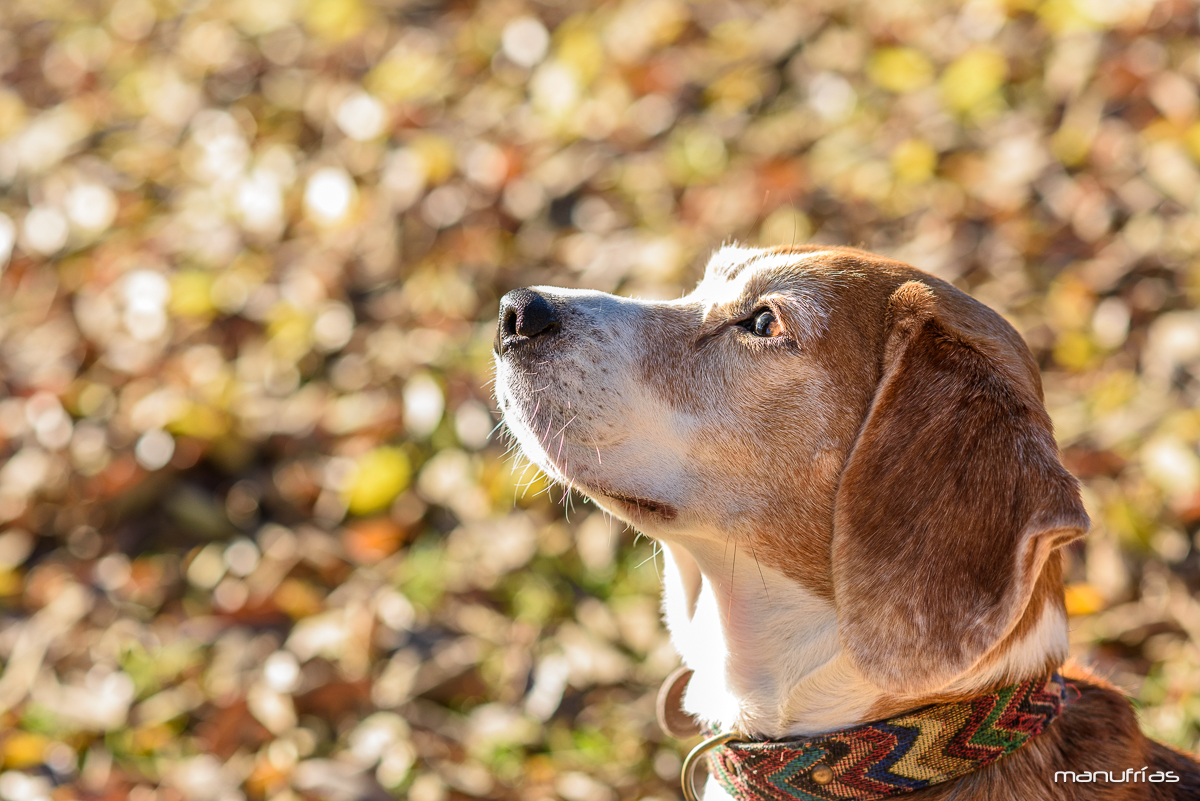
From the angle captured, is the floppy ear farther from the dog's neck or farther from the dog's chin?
the dog's chin

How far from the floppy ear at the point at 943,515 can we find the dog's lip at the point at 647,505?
0.40 metres

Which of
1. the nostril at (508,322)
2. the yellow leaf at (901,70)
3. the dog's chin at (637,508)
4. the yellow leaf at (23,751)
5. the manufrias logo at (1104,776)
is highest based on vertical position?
the nostril at (508,322)

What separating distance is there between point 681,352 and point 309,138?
4536 millimetres

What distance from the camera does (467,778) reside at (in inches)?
141

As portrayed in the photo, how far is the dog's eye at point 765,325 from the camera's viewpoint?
107 inches

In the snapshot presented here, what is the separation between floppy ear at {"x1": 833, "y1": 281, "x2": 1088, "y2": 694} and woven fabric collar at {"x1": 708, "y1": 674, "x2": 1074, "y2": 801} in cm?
16

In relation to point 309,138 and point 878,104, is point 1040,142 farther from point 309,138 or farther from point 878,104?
point 309,138

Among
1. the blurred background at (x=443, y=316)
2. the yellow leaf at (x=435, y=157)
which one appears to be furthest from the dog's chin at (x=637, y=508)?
the yellow leaf at (x=435, y=157)

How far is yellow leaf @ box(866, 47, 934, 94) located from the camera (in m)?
5.98

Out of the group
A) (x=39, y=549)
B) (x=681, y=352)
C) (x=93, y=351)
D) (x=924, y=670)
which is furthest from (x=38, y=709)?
(x=924, y=670)

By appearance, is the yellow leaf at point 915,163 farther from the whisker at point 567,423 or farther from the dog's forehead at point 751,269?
the whisker at point 567,423

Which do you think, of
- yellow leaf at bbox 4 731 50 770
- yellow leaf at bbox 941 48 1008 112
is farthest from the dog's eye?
yellow leaf at bbox 941 48 1008 112

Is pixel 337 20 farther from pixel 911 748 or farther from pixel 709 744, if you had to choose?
pixel 911 748

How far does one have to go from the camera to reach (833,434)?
2.56 metres
